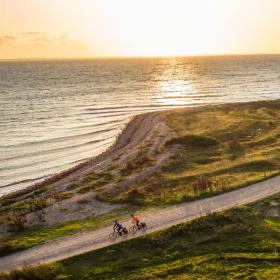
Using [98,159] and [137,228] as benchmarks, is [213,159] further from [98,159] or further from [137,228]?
[137,228]

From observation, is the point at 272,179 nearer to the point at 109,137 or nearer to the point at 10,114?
the point at 109,137

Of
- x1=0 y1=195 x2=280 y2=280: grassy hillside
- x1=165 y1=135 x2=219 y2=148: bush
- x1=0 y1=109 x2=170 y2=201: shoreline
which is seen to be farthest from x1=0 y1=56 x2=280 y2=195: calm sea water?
x1=0 y1=195 x2=280 y2=280: grassy hillside

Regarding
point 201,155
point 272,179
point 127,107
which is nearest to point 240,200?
point 272,179

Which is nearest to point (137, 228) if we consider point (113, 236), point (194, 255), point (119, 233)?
point (119, 233)

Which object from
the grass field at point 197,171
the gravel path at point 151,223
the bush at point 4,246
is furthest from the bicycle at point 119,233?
the bush at point 4,246

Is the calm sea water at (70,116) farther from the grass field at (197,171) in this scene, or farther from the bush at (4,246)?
the bush at (4,246)

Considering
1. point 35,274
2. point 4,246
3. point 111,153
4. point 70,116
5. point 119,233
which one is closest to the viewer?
point 35,274
